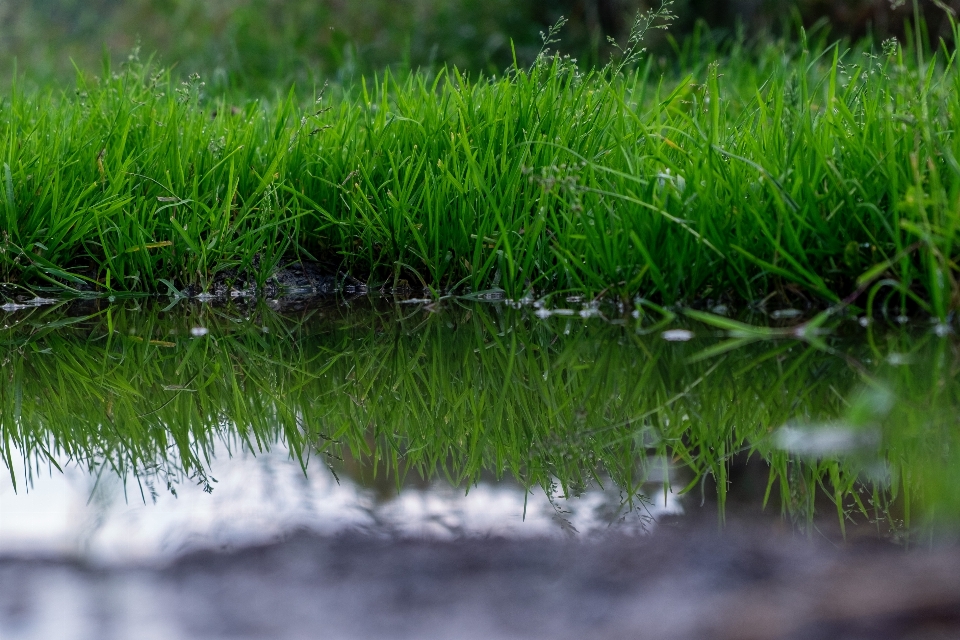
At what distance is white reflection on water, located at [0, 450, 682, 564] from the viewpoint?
101 cm


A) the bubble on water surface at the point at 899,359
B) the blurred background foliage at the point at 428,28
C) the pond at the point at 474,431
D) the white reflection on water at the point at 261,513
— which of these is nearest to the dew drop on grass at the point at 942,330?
the pond at the point at 474,431

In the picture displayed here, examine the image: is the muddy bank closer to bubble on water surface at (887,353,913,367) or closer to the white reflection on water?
the white reflection on water

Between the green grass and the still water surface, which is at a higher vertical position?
the green grass

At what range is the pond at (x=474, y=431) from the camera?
1033mm

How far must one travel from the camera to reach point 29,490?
1234 millimetres

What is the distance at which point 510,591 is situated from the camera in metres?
0.84

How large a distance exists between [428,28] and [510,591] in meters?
6.53

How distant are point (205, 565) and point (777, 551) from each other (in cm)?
60

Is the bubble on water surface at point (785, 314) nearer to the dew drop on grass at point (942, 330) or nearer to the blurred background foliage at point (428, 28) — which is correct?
the dew drop on grass at point (942, 330)

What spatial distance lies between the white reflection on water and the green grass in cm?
95

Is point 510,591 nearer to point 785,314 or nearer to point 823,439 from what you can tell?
point 823,439

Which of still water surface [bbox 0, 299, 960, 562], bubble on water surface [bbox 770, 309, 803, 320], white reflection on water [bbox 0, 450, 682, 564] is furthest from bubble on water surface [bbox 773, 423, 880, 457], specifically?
bubble on water surface [bbox 770, 309, 803, 320]

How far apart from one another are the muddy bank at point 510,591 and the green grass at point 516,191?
106 cm

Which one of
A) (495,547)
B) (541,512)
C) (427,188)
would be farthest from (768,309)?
(495,547)
